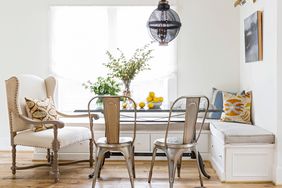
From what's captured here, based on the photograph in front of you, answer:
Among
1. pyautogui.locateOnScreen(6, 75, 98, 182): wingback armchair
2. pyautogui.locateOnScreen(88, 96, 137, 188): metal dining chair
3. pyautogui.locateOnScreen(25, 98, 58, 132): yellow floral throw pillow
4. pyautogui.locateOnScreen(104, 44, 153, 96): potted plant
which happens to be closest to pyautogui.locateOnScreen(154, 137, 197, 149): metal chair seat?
pyautogui.locateOnScreen(88, 96, 137, 188): metal dining chair

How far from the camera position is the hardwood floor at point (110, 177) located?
4.08 m

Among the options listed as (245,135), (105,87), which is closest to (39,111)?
(105,87)

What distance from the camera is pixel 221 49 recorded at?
18.7ft

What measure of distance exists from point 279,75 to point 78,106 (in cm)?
307

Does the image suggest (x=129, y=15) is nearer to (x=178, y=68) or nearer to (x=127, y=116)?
(x=178, y=68)

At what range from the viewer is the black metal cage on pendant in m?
4.40

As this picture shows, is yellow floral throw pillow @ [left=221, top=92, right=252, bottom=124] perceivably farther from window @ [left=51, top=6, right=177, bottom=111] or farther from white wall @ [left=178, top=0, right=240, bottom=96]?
window @ [left=51, top=6, right=177, bottom=111]

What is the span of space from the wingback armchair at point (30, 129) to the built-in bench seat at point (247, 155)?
1.51 metres

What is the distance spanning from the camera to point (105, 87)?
5.36 m

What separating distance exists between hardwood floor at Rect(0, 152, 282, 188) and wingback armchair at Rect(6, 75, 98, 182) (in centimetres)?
12

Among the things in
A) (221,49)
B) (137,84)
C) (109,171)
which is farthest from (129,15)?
(109,171)

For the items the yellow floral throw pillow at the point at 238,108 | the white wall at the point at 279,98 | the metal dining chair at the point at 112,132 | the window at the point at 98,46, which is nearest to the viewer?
the metal dining chair at the point at 112,132

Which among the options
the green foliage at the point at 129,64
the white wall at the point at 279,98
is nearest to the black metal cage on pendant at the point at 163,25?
the green foliage at the point at 129,64

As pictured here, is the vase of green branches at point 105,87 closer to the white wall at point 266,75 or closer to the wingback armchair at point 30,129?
the wingback armchair at point 30,129
